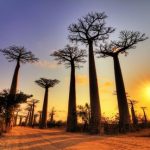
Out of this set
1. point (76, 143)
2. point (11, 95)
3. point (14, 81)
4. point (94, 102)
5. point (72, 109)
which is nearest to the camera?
point (76, 143)

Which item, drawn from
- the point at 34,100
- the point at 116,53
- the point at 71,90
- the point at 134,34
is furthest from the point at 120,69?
the point at 34,100

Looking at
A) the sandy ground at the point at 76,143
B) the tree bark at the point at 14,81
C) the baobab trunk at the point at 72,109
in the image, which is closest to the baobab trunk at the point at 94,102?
the sandy ground at the point at 76,143

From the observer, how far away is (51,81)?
30.7m

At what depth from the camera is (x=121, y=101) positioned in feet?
50.4

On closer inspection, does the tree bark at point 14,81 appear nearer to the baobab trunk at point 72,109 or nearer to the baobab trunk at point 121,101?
the baobab trunk at point 72,109

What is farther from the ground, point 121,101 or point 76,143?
point 121,101

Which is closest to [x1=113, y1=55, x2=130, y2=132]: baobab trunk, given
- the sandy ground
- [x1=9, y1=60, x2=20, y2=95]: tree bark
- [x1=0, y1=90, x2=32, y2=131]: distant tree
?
the sandy ground

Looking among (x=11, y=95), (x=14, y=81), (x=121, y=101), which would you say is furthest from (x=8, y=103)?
(x=121, y=101)

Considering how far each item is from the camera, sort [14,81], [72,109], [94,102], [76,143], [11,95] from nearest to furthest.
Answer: [76,143] < [94,102] < [11,95] < [72,109] < [14,81]

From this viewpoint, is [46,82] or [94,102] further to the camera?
[46,82]

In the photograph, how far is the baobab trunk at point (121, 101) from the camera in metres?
13.7

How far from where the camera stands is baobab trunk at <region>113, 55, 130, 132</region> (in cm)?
1374

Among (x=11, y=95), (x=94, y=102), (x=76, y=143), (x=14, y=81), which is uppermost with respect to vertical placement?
(x=14, y=81)

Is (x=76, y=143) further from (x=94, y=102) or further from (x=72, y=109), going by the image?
(x=72, y=109)
